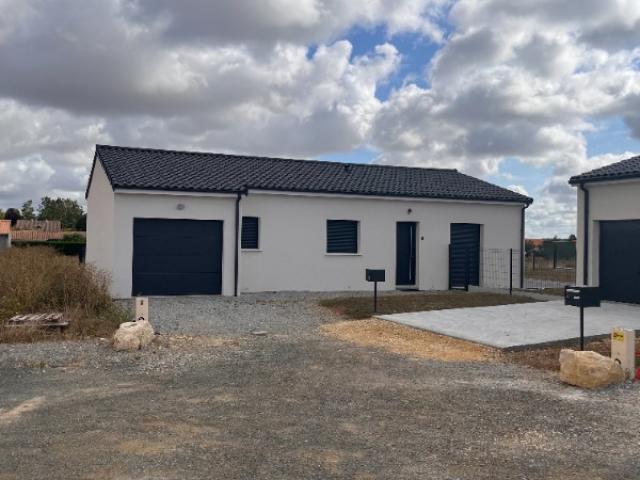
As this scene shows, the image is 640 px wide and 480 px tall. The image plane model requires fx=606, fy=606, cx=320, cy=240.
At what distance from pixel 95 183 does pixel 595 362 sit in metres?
17.7

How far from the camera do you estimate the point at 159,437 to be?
5383mm

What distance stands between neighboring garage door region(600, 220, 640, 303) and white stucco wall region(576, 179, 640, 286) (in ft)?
0.50

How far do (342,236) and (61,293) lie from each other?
364 inches

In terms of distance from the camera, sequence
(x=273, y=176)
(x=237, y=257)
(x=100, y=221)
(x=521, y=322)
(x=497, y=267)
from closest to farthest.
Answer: (x=521, y=322)
(x=237, y=257)
(x=100, y=221)
(x=273, y=176)
(x=497, y=267)

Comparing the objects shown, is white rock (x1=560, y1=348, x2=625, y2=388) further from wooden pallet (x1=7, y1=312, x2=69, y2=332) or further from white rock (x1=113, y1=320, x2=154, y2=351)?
wooden pallet (x1=7, y1=312, x2=69, y2=332)

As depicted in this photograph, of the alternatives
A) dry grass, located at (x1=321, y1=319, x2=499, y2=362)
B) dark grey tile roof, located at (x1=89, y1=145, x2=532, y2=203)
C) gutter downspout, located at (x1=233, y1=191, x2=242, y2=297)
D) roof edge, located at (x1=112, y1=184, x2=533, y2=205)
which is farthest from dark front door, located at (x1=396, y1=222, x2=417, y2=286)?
dry grass, located at (x1=321, y1=319, x2=499, y2=362)

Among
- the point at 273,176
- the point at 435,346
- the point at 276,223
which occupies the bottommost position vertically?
the point at 435,346

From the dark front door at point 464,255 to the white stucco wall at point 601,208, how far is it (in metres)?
5.57

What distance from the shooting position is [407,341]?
33.9 feet

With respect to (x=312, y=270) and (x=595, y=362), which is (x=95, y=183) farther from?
(x=595, y=362)

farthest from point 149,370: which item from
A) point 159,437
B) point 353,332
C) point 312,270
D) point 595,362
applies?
point 312,270

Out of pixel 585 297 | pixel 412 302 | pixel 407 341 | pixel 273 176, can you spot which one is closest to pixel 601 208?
pixel 412 302

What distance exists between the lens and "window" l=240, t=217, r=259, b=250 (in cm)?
1786

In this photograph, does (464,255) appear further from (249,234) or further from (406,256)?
(249,234)
